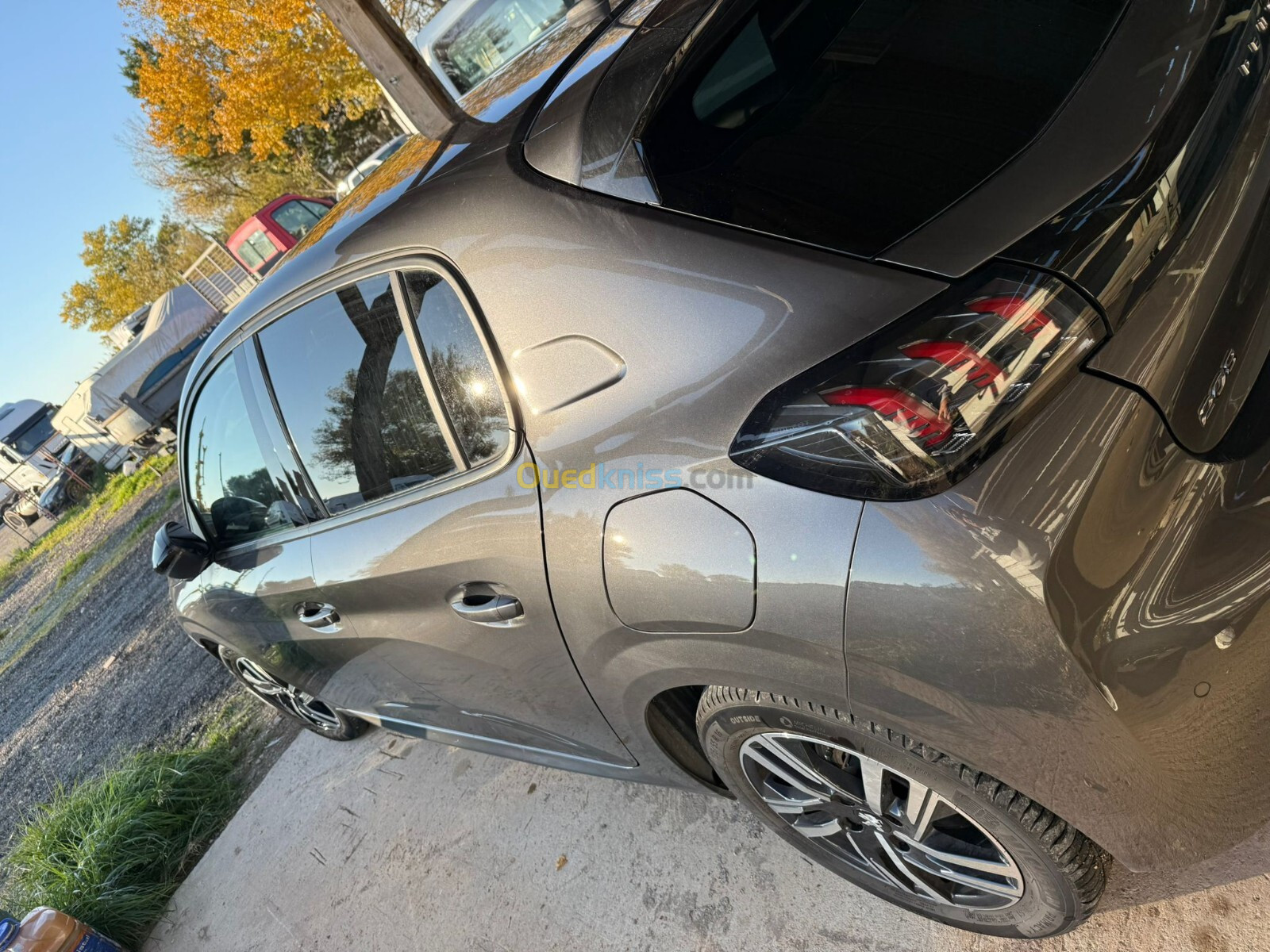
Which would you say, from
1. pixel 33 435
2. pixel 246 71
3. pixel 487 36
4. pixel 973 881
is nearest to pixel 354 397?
pixel 973 881

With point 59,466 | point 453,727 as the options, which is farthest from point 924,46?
point 59,466

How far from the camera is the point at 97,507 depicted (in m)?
16.0

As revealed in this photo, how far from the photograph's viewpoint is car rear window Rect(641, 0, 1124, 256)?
1.27 metres

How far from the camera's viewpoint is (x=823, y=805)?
174 centimetres

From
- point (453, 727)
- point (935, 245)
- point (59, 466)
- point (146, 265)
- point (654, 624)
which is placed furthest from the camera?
point (146, 265)

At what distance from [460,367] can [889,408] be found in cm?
97

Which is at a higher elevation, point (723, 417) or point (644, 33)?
point (644, 33)

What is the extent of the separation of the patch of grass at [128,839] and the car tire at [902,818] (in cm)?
297

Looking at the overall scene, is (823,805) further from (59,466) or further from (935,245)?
(59,466)

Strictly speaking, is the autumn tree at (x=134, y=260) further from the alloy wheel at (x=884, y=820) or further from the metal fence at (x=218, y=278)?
the alloy wheel at (x=884, y=820)

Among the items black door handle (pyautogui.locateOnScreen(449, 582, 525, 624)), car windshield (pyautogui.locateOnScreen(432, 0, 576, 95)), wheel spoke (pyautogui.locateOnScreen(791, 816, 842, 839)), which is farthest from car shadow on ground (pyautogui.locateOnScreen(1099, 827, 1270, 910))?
car windshield (pyautogui.locateOnScreen(432, 0, 576, 95))

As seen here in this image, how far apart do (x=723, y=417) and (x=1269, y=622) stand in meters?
0.95

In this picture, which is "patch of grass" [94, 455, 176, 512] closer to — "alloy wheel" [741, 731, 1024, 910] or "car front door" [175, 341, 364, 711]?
"car front door" [175, 341, 364, 711]

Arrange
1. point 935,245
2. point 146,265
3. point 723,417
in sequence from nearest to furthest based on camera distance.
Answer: point 935,245
point 723,417
point 146,265
